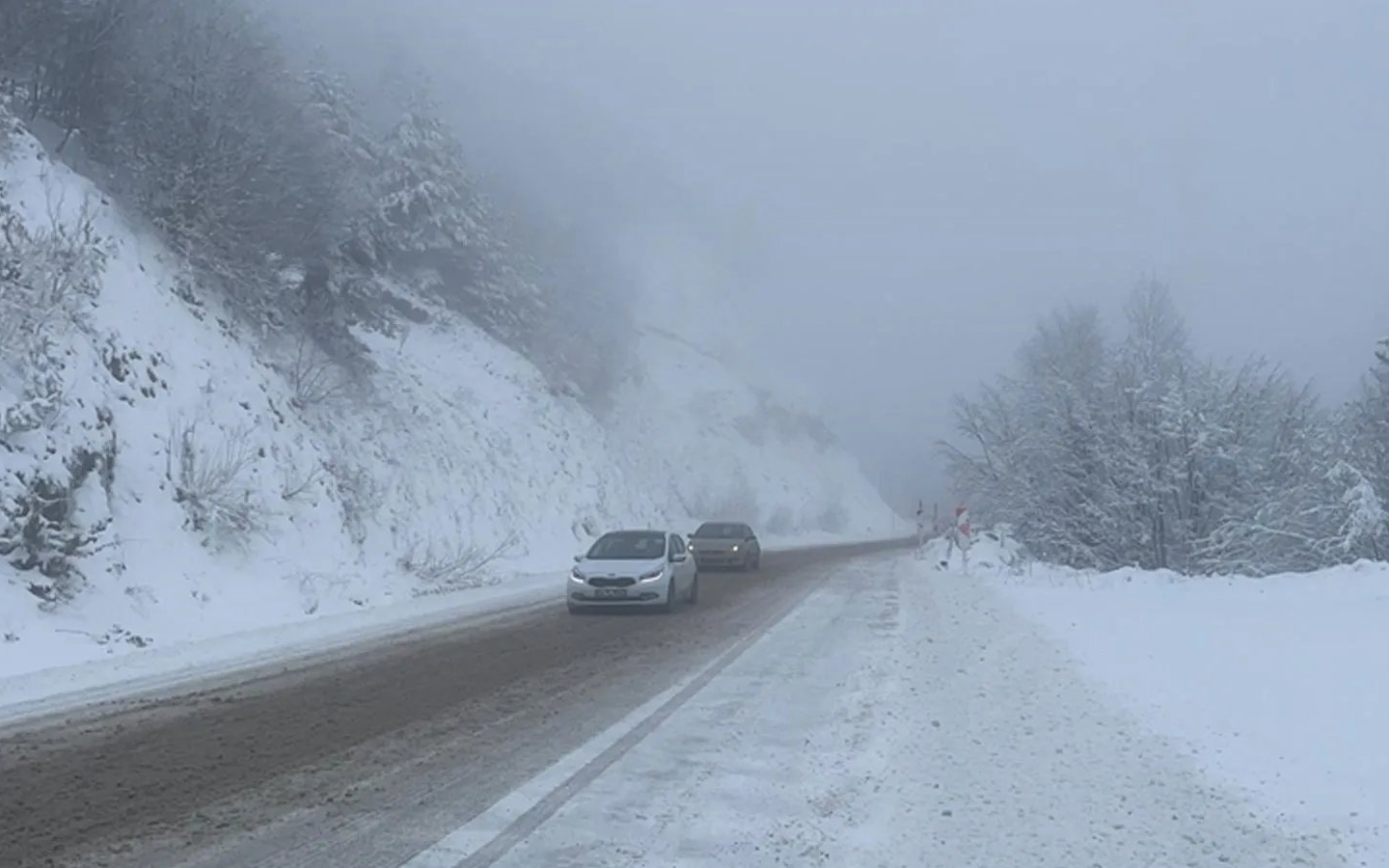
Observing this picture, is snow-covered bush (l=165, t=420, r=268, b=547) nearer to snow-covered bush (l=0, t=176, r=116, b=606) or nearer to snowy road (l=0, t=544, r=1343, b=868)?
snow-covered bush (l=0, t=176, r=116, b=606)

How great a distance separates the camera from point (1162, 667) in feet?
39.0

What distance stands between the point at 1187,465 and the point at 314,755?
98.0 feet

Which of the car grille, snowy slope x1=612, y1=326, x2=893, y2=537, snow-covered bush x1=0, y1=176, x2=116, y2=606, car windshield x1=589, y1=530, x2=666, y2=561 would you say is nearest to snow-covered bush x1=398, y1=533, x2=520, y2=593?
car windshield x1=589, y1=530, x2=666, y2=561

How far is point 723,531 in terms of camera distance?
3434 centimetres

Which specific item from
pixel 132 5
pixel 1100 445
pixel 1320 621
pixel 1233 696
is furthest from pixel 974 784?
pixel 1100 445

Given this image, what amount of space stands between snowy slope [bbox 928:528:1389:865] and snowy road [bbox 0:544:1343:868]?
0.38 metres

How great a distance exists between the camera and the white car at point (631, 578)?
19406 millimetres

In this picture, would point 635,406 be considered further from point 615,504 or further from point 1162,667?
point 1162,667

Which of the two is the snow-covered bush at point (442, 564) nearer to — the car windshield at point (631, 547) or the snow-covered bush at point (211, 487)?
the car windshield at point (631, 547)

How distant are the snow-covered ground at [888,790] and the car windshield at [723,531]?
21.9 m

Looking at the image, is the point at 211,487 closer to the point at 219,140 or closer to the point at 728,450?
the point at 219,140

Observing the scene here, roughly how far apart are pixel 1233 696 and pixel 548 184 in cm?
6579

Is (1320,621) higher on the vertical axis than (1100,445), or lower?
lower

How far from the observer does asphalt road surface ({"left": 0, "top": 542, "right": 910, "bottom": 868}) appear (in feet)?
19.5
